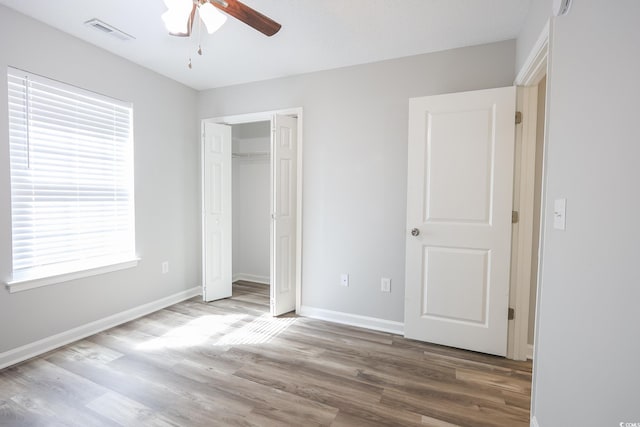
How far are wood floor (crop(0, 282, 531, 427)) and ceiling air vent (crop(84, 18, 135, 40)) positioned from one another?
8.36 ft

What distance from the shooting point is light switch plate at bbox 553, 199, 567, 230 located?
1217 millimetres

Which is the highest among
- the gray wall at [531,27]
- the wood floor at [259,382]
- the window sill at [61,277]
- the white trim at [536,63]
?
the gray wall at [531,27]

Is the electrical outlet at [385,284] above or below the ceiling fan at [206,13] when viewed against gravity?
below

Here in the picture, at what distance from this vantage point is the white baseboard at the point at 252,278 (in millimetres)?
4387

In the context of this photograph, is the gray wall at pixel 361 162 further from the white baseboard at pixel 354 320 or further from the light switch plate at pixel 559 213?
the light switch plate at pixel 559 213

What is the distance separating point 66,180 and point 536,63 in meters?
3.60

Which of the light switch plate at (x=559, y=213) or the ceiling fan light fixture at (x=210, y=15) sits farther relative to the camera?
the ceiling fan light fixture at (x=210, y=15)

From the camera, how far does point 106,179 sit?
9.07 feet

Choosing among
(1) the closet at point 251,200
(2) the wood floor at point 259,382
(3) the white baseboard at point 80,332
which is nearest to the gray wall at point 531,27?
(2) the wood floor at point 259,382

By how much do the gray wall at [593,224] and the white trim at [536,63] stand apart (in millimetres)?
213

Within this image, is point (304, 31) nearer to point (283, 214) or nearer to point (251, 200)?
point (283, 214)

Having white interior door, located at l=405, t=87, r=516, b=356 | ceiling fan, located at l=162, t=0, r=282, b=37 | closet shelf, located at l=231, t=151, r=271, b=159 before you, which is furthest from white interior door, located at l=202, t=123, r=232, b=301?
white interior door, located at l=405, t=87, r=516, b=356

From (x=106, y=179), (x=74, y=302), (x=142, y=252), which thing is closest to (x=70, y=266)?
(x=74, y=302)

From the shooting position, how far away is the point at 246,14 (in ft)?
5.18
